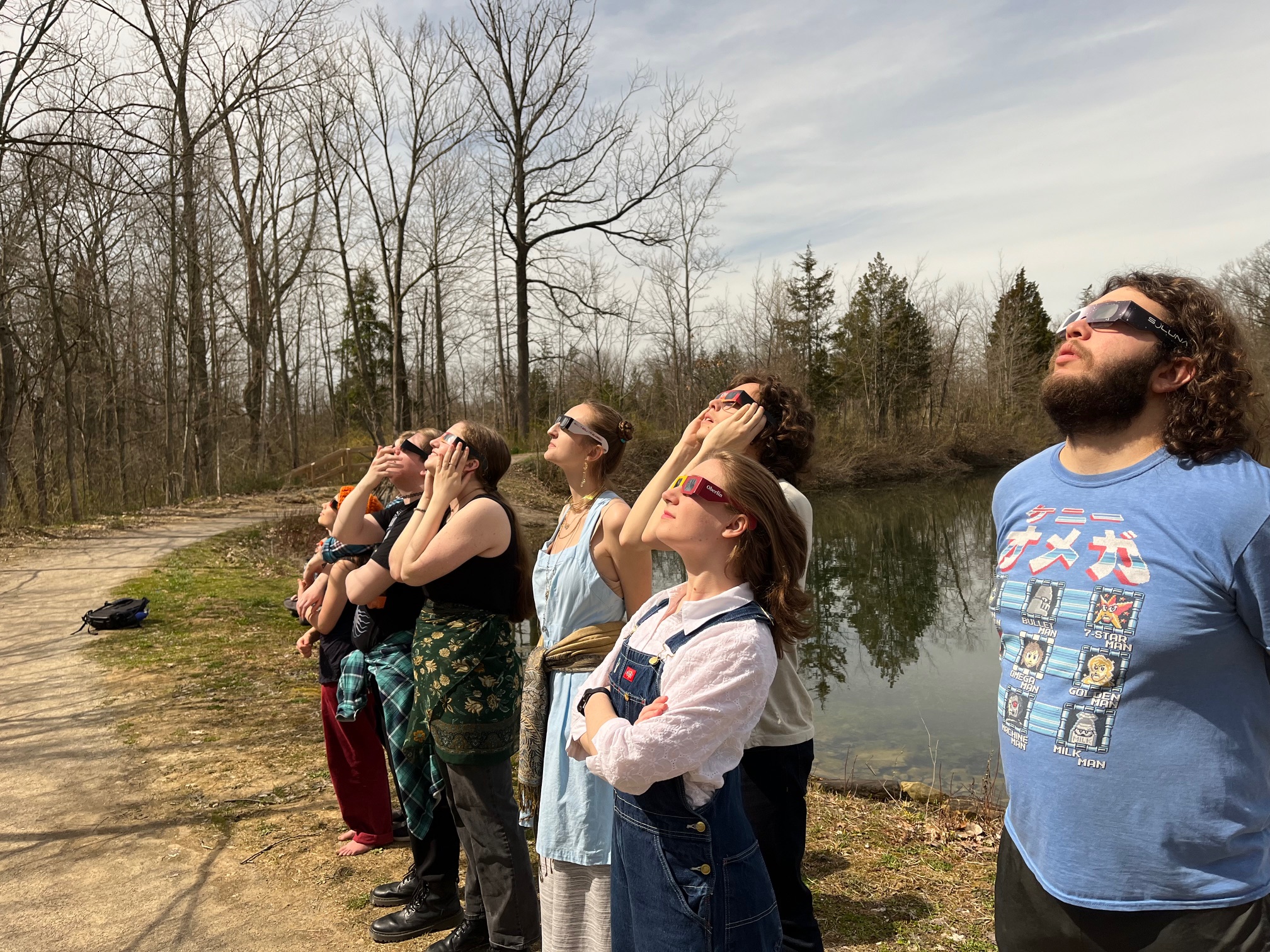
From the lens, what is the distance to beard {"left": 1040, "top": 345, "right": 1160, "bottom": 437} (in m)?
1.81

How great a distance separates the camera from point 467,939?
3043 mm

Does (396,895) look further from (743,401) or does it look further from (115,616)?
(115,616)

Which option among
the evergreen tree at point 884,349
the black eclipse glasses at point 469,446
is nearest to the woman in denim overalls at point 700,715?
the black eclipse glasses at point 469,446

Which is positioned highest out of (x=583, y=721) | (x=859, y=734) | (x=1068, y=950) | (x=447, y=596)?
(x=447, y=596)

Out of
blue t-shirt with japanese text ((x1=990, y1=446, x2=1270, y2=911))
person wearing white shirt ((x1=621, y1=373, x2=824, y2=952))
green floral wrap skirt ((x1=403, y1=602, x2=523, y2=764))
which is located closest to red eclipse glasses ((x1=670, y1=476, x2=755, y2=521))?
person wearing white shirt ((x1=621, y1=373, x2=824, y2=952))

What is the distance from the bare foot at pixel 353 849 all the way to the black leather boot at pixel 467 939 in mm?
1057

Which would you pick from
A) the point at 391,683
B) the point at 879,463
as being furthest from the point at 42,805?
the point at 879,463

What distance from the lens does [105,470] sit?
2341 cm

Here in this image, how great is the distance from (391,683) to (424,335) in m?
33.9

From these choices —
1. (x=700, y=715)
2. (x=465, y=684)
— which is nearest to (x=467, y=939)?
(x=465, y=684)

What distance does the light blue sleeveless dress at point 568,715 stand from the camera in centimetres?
246

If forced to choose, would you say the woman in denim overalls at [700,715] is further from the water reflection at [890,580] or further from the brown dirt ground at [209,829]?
the water reflection at [890,580]

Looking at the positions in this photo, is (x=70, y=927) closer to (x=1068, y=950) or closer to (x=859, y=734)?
(x=1068, y=950)

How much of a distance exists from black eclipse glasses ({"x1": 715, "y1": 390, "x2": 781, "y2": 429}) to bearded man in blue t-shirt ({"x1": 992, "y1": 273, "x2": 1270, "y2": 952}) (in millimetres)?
1089
